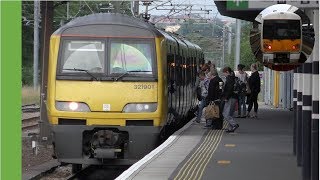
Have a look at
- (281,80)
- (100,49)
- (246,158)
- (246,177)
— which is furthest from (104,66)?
(281,80)

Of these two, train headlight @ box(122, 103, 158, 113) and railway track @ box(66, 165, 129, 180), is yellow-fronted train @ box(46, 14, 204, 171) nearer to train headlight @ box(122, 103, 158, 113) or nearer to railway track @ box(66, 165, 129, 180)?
train headlight @ box(122, 103, 158, 113)

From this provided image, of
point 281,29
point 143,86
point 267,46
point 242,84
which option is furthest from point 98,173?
point 281,29

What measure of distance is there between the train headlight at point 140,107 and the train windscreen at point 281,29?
7.01m

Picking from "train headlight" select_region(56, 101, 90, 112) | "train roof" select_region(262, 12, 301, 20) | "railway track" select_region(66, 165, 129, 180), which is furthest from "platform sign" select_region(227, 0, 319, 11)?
"railway track" select_region(66, 165, 129, 180)

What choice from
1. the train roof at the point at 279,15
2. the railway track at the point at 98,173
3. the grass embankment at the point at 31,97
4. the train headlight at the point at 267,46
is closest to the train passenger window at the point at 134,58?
the railway track at the point at 98,173

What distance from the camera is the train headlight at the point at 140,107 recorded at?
49.9 ft

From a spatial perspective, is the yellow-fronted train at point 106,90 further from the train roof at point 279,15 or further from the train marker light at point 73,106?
the train roof at point 279,15

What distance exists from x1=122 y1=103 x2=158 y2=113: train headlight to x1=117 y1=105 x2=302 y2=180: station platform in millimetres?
733

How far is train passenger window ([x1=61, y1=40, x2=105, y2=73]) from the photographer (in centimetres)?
1548

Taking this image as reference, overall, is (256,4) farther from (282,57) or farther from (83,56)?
(83,56)

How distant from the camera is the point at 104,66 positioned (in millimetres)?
15492

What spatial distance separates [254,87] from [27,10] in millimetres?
38801

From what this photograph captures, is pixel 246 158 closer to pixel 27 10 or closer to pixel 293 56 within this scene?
pixel 293 56

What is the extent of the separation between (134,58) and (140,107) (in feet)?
3.21
